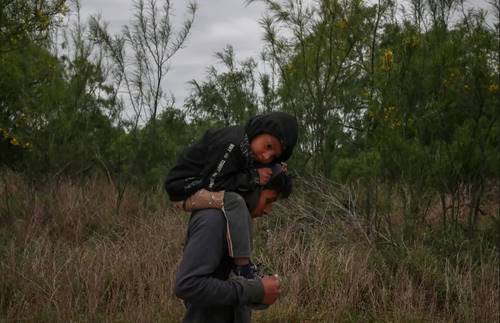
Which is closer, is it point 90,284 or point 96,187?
point 90,284

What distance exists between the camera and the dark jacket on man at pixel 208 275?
199 centimetres

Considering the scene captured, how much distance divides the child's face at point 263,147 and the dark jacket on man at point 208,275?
0.82 ft

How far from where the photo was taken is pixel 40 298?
17.2 ft

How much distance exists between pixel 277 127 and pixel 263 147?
87 mm

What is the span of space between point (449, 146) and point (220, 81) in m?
4.28

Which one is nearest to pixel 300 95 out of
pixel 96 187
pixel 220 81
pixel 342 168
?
pixel 342 168

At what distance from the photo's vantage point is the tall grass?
5.23 m

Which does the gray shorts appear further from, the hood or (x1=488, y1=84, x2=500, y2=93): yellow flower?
(x1=488, y1=84, x2=500, y2=93): yellow flower

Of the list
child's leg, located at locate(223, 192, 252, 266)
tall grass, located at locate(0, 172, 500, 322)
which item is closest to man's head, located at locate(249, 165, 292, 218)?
child's leg, located at locate(223, 192, 252, 266)

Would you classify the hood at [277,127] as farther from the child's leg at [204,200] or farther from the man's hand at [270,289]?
the man's hand at [270,289]

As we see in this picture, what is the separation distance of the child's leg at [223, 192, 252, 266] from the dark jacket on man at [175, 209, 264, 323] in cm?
3

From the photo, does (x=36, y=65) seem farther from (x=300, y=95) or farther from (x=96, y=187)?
(x=300, y=95)

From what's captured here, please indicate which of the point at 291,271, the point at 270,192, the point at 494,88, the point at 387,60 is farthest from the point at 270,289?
the point at 494,88

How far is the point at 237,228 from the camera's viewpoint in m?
2.01
